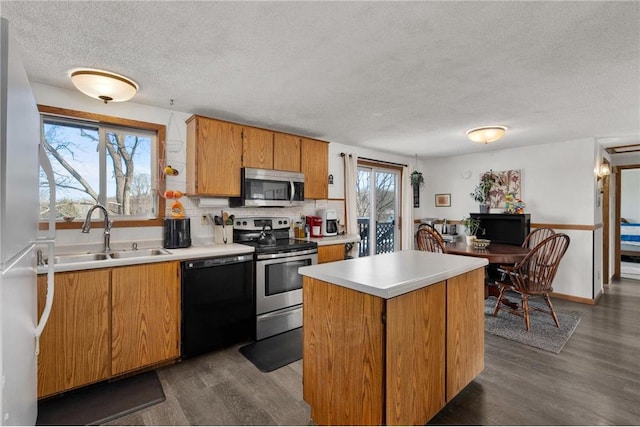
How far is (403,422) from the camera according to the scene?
1425 millimetres

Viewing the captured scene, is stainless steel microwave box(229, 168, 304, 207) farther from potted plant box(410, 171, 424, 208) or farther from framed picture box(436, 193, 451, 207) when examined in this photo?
framed picture box(436, 193, 451, 207)

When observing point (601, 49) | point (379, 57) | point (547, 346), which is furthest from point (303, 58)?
point (547, 346)

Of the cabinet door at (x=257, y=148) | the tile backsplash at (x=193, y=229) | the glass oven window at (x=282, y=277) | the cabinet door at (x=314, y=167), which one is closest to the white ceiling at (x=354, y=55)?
the cabinet door at (x=257, y=148)

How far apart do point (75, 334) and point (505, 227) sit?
524 cm

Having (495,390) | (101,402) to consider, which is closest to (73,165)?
(101,402)

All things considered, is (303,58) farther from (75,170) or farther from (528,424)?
(528,424)

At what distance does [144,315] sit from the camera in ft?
7.39

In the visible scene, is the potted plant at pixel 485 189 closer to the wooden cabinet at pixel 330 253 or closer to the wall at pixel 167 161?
the wooden cabinet at pixel 330 253

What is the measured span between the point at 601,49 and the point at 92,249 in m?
3.87

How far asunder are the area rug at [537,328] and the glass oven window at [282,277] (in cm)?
205

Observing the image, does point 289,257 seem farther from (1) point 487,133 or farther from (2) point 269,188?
(1) point 487,133

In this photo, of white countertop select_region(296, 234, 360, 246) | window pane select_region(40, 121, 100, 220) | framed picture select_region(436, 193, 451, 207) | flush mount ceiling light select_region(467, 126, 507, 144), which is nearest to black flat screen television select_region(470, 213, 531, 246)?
framed picture select_region(436, 193, 451, 207)

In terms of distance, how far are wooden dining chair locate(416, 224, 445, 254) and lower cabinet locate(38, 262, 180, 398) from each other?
8.71ft

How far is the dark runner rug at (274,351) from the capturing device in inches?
96.3
